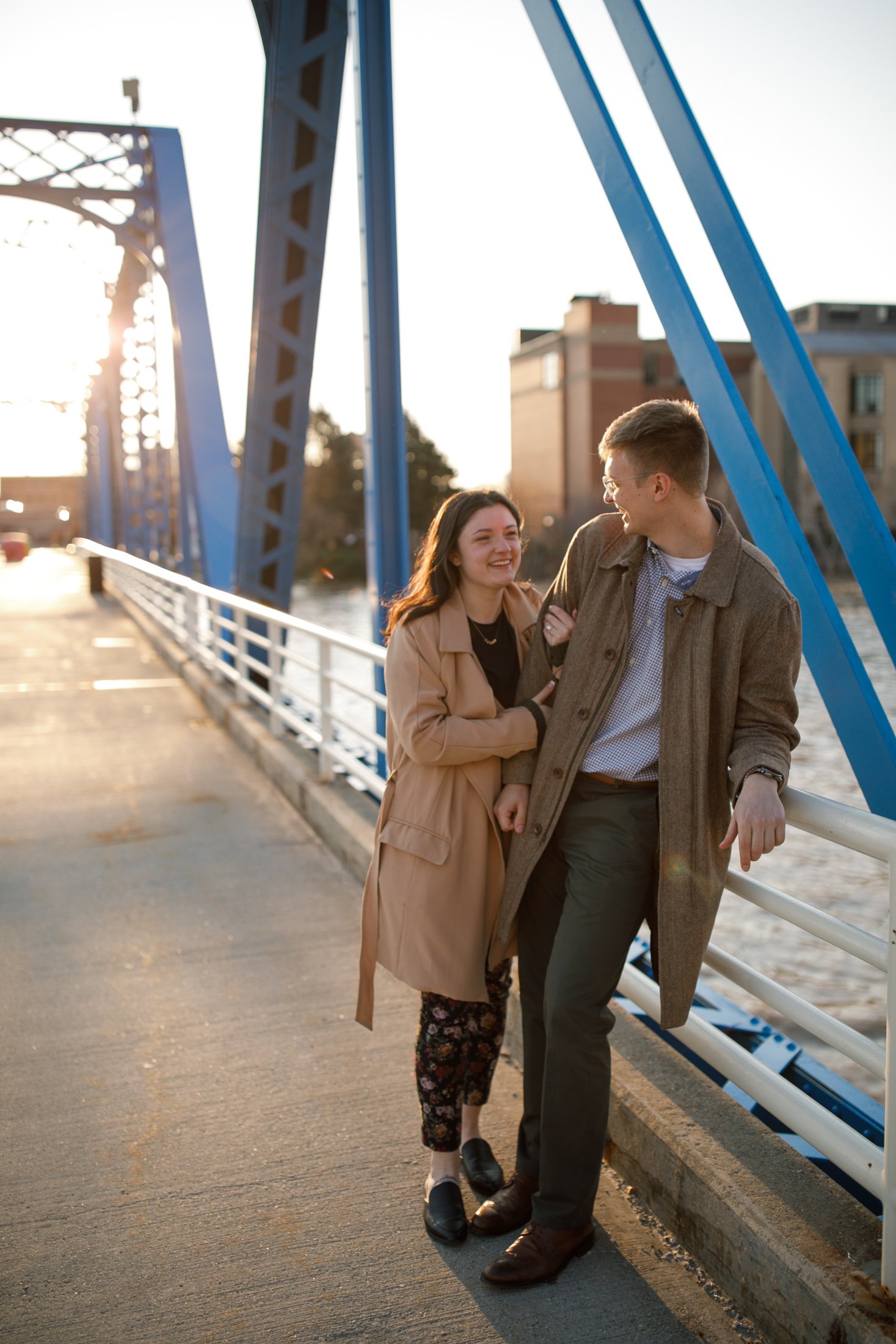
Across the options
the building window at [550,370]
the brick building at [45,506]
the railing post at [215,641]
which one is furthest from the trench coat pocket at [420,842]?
the brick building at [45,506]

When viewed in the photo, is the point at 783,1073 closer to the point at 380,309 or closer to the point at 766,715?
the point at 766,715

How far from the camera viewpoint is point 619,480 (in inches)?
79.4

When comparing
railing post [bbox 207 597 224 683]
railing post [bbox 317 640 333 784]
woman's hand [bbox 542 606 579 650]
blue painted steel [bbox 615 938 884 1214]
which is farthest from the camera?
railing post [bbox 207 597 224 683]

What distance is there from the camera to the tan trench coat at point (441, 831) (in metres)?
2.34

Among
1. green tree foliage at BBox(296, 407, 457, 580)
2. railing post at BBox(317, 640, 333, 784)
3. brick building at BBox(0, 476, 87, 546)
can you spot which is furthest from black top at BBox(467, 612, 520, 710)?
brick building at BBox(0, 476, 87, 546)

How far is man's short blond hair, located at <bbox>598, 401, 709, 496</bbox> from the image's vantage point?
197 cm

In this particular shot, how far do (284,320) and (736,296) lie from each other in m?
5.21

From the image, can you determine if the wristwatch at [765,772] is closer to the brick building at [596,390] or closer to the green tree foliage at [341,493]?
the brick building at [596,390]

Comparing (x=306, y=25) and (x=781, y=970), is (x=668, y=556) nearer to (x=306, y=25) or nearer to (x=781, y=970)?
(x=306, y=25)

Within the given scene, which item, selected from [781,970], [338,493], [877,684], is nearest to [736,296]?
[781,970]

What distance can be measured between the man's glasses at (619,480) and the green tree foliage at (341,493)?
525 inches

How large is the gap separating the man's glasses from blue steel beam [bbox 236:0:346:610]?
518 cm

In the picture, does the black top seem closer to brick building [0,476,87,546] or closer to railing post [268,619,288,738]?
railing post [268,619,288,738]

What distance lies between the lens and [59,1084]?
2922mm
